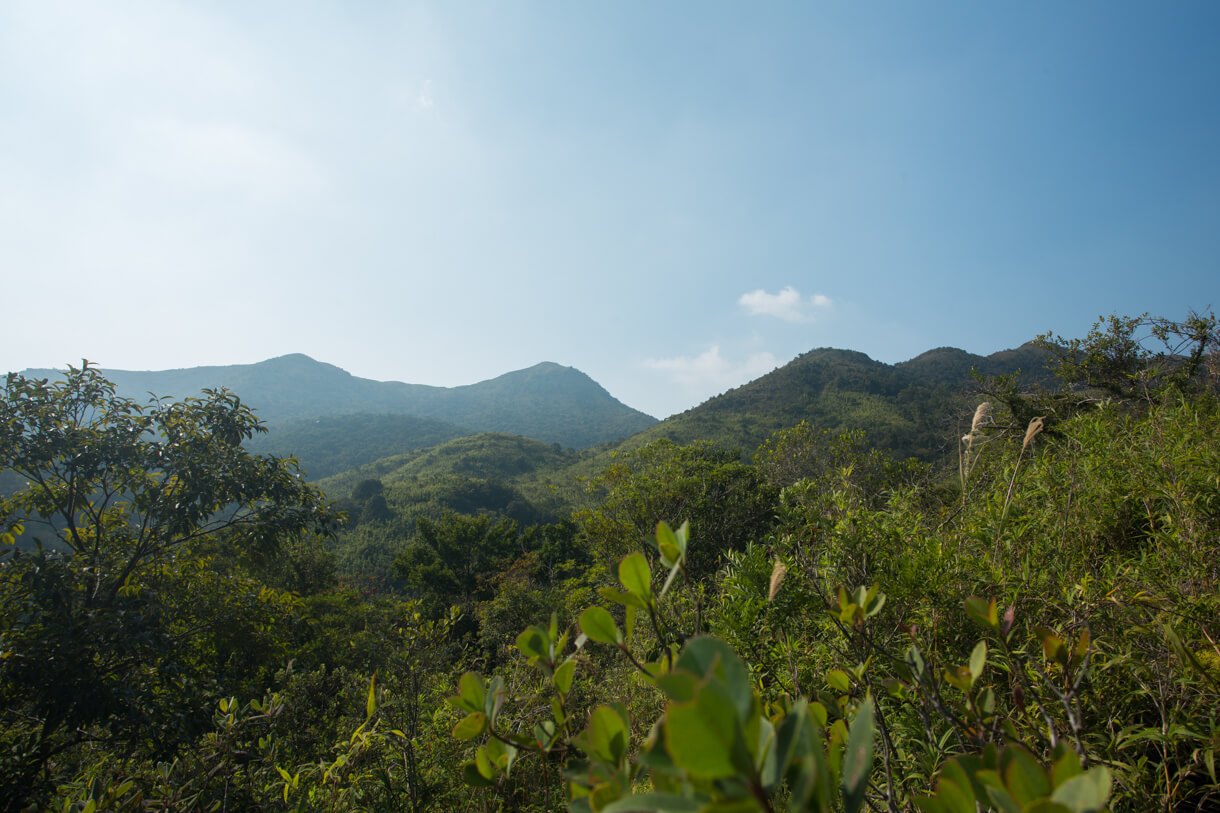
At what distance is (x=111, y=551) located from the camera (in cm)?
392

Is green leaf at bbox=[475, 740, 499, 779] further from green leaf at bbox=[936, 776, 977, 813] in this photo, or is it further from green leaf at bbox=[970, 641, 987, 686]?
green leaf at bbox=[970, 641, 987, 686]

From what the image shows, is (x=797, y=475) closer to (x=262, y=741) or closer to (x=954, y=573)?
(x=954, y=573)

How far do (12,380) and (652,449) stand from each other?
8.70 metres

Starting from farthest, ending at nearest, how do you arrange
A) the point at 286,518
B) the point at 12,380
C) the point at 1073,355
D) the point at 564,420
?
the point at 564,420
the point at 1073,355
the point at 286,518
the point at 12,380

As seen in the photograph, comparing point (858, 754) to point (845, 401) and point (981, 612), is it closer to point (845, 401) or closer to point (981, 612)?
point (981, 612)

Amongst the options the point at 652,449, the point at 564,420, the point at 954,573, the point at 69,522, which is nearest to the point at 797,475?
the point at 652,449

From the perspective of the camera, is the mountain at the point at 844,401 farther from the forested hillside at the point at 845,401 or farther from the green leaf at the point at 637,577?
the green leaf at the point at 637,577

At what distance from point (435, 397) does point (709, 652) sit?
563 ft

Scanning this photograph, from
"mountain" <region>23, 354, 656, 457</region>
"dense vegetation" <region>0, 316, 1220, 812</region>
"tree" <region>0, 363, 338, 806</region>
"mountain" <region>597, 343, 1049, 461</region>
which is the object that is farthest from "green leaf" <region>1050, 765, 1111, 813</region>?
"mountain" <region>23, 354, 656, 457</region>

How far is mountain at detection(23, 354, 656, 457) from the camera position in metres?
125

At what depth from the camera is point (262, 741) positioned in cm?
187

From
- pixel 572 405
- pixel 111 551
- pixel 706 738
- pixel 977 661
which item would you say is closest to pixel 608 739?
pixel 706 738

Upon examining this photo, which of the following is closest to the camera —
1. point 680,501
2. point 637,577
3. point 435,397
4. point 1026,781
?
point 1026,781

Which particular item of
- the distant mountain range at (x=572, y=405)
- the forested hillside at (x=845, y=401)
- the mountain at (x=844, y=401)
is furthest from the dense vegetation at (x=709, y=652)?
the mountain at (x=844, y=401)
